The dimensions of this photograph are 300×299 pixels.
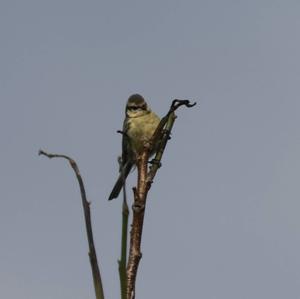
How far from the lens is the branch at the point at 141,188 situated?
1499 millimetres

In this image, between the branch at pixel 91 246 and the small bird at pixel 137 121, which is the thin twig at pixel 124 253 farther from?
the small bird at pixel 137 121

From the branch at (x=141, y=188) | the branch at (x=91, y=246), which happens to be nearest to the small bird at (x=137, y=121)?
the branch at (x=141, y=188)

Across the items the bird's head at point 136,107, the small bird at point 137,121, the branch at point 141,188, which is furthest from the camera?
the bird's head at point 136,107

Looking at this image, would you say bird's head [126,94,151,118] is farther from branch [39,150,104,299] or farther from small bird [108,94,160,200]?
branch [39,150,104,299]

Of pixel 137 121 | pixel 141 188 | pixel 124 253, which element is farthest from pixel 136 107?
pixel 124 253

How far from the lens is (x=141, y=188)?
5.78ft

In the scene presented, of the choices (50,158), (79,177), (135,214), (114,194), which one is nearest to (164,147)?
(135,214)

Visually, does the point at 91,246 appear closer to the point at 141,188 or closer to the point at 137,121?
the point at 141,188

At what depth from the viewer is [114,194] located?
10023 mm

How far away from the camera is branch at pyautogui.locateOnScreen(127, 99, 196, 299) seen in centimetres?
150

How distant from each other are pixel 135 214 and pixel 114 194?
8.39 metres

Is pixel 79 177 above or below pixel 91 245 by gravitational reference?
above

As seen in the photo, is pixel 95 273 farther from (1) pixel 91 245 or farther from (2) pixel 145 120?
(2) pixel 145 120

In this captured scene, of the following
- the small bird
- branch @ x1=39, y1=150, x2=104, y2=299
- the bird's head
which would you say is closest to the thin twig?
branch @ x1=39, y1=150, x2=104, y2=299
